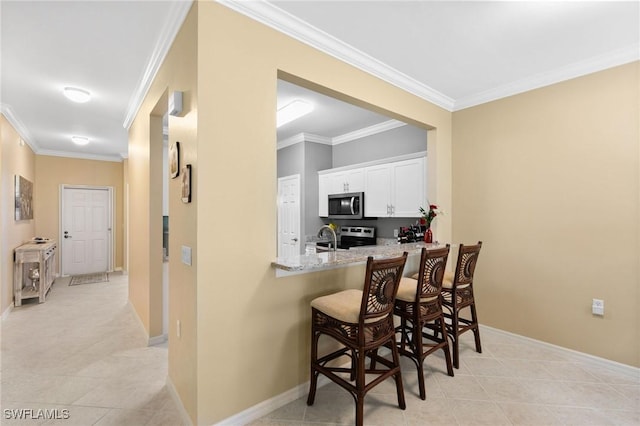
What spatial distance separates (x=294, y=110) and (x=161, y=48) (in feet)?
5.50

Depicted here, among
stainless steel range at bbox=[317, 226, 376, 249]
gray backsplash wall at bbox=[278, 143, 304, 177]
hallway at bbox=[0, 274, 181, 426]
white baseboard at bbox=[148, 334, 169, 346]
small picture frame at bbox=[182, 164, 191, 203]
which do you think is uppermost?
gray backsplash wall at bbox=[278, 143, 304, 177]

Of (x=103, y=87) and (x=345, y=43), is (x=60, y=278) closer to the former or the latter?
(x=103, y=87)

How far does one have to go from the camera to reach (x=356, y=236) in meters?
4.90

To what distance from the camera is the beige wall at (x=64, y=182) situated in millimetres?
6246

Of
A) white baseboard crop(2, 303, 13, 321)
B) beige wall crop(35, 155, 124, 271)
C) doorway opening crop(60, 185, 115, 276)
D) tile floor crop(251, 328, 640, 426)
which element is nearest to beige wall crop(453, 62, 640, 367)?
tile floor crop(251, 328, 640, 426)

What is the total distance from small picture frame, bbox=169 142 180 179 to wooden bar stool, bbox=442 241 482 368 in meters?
2.36

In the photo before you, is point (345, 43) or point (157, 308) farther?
point (157, 308)

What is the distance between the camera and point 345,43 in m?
2.43

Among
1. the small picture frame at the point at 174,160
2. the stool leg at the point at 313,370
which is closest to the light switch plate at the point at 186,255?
the small picture frame at the point at 174,160

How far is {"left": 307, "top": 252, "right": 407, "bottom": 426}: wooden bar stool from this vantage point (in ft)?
6.13

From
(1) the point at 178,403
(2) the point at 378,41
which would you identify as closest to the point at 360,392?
(1) the point at 178,403

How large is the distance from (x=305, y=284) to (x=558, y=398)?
2022mm

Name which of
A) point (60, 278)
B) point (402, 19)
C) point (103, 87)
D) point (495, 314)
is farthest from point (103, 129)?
point (495, 314)

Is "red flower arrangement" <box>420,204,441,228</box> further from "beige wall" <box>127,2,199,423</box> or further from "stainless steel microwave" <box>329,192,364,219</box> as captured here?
"beige wall" <box>127,2,199,423</box>
